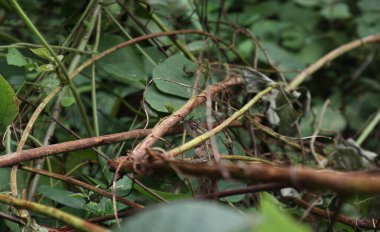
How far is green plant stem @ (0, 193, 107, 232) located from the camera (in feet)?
1.52

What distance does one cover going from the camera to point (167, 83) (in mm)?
850

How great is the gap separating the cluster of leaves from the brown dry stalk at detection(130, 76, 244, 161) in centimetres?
3

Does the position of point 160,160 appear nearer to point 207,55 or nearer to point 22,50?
point 22,50

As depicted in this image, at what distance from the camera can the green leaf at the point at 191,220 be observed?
299mm

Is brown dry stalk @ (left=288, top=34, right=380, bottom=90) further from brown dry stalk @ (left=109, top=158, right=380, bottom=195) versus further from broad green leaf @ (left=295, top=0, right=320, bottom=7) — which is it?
brown dry stalk @ (left=109, top=158, right=380, bottom=195)

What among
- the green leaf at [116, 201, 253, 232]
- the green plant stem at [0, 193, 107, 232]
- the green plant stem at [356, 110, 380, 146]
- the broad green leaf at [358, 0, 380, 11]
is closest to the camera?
the green leaf at [116, 201, 253, 232]

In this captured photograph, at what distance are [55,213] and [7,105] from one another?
10.1 inches

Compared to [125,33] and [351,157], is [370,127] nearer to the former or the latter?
[351,157]

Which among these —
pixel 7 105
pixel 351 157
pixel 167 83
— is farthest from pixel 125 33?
pixel 351 157

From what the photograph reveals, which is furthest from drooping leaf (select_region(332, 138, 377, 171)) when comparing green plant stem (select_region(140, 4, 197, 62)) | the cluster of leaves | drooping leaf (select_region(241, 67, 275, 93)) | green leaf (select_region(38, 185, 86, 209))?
green leaf (select_region(38, 185, 86, 209))

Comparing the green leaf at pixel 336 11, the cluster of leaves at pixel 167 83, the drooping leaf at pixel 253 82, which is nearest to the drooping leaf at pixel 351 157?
the cluster of leaves at pixel 167 83

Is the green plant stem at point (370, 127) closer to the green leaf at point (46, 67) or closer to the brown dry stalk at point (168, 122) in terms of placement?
the brown dry stalk at point (168, 122)

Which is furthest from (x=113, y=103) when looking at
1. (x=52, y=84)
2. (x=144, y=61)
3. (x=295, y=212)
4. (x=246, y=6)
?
(x=246, y=6)

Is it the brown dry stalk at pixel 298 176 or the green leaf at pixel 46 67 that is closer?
the brown dry stalk at pixel 298 176
